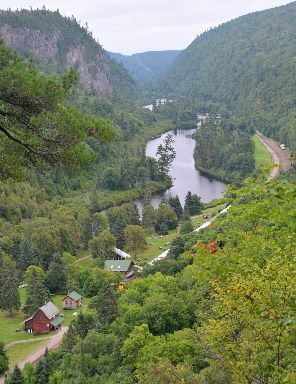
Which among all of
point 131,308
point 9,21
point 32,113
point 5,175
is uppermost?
point 9,21

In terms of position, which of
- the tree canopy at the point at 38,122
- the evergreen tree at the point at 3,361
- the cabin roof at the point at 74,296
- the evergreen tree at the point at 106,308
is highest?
the tree canopy at the point at 38,122

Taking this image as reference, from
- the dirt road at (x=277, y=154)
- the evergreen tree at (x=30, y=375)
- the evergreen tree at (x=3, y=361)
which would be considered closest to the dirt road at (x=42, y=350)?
the evergreen tree at (x=3, y=361)

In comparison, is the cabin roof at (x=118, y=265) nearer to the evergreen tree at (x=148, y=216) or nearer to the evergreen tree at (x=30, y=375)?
the evergreen tree at (x=148, y=216)

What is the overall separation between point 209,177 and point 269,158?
13.5 m

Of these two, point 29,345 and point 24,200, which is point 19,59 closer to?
point 29,345

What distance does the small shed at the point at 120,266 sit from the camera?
169ft

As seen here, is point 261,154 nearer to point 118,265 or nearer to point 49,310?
point 118,265

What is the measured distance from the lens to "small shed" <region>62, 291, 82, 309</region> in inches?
1802

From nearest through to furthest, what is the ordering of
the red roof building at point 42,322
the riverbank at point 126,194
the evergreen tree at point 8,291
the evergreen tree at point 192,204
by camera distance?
the red roof building at point 42,322
the evergreen tree at point 8,291
the evergreen tree at point 192,204
the riverbank at point 126,194

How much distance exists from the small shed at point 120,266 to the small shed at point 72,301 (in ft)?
19.4

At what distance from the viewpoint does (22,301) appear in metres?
48.5

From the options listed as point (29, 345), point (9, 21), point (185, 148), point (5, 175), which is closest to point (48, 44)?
point (9, 21)

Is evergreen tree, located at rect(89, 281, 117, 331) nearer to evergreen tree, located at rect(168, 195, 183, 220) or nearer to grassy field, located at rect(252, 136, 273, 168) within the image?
evergreen tree, located at rect(168, 195, 183, 220)

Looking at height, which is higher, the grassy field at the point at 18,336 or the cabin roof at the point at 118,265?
the cabin roof at the point at 118,265
